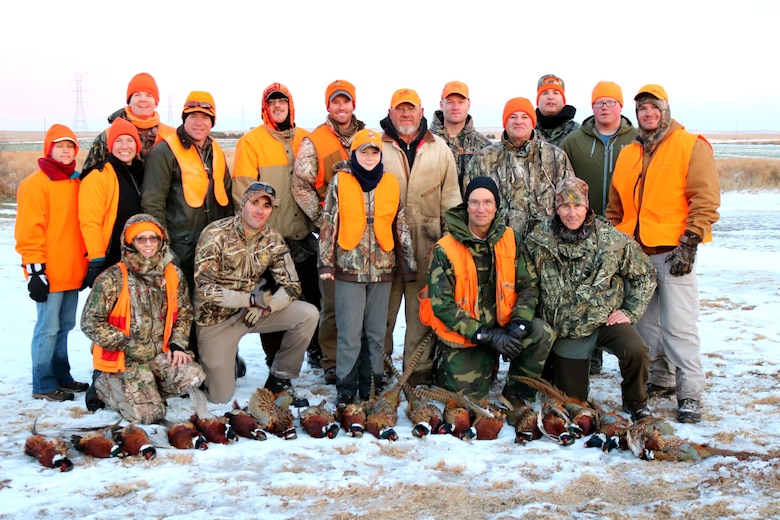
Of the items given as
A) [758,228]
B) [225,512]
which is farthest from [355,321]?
[758,228]

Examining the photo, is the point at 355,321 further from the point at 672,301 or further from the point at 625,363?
the point at 672,301

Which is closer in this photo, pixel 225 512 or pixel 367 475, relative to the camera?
pixel 225 512

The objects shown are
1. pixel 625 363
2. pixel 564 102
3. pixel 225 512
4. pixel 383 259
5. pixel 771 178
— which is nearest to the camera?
pixel 225 512

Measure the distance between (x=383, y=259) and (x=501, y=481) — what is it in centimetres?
205

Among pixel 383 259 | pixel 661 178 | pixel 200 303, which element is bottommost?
pixel 200 303

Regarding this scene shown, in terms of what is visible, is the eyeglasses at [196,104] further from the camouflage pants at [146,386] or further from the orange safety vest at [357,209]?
the camouflage pants at [146,386]

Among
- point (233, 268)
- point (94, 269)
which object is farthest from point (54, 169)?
point (233, 268)

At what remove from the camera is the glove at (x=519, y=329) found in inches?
206

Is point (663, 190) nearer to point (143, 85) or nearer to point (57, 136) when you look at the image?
point (143, 85)

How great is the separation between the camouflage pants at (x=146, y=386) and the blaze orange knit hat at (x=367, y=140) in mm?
2141

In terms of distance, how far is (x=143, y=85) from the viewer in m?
6.04

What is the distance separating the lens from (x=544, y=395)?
5262mm

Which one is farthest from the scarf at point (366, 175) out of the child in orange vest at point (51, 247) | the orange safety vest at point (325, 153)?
the child in orange vest at point (51, 247)

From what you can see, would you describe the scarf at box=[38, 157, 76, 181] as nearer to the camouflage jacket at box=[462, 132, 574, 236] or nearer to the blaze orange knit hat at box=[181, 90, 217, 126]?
the blaze orange knit hat at box=[181, 90, 217, 126]
